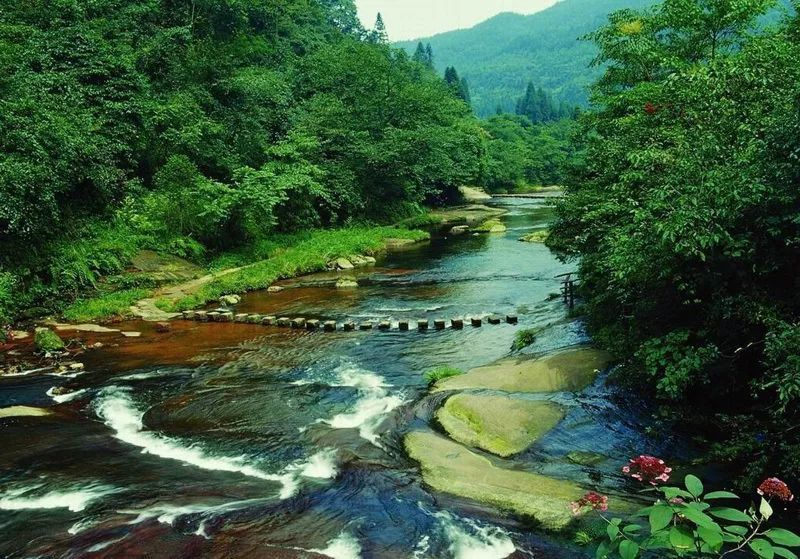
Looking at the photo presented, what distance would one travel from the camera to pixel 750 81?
8109mm

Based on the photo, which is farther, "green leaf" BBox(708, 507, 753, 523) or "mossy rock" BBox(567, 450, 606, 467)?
"mossy rock" BBox(567, 450, 606, 467)

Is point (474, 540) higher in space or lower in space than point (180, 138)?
lower

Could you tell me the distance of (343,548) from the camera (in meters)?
5.89

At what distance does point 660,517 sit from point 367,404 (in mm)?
7972

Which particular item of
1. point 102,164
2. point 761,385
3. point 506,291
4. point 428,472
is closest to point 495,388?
point 428,472

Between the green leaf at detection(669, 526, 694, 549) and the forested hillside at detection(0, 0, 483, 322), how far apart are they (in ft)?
53.7

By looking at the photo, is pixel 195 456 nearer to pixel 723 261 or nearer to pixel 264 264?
pixel 723 261

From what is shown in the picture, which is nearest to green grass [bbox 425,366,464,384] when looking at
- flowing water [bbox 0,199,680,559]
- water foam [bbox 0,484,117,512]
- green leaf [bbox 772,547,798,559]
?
flowing water [bbox 0,199,680,559]

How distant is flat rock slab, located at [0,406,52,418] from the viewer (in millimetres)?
9594

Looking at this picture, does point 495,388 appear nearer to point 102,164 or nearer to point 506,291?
point 506,291

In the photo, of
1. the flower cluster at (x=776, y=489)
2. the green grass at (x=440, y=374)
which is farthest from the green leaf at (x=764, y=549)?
the green grass at (x=440, y=374)

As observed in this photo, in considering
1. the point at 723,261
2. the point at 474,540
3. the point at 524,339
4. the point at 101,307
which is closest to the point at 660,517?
the point at 474,540

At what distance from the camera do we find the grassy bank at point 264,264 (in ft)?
57.7

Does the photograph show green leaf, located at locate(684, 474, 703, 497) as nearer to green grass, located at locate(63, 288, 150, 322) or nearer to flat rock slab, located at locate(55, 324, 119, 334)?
flat rock slab, located at locate(55, 324, 119, 334)
